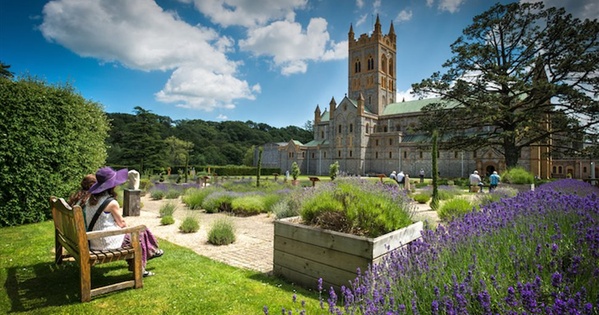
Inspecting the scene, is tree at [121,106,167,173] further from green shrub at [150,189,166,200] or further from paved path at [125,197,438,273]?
paved path at [125,197,438,273]

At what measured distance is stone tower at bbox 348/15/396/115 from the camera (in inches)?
2227

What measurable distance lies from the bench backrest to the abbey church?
4526 cm

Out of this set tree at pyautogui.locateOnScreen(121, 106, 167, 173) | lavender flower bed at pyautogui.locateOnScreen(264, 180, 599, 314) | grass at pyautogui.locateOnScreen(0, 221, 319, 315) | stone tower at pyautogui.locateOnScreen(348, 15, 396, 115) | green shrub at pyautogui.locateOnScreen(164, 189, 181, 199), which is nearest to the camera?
lavender flower bed at pyautogui.locateOnScreen(264, 180, 599, 314)

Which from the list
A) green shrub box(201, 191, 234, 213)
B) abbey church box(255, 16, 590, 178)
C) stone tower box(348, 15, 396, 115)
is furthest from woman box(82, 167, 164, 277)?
stone tower box(348, 15, 396, 115)

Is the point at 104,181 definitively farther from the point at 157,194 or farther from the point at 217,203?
the point at 157,194

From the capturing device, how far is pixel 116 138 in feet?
187

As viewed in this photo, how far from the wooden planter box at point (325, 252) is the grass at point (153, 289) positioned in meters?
0.21

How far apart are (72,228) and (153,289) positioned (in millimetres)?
1163

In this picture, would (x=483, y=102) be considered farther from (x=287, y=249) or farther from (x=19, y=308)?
(x=19, y=308)

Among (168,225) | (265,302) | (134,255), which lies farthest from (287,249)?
(168,225)

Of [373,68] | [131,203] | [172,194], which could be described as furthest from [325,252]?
[373,68]

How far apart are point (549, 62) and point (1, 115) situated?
90.9ft

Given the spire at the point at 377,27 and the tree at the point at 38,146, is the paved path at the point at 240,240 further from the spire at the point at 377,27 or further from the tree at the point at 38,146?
the spire at the point at 377,27

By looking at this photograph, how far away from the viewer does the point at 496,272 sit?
2145mm
